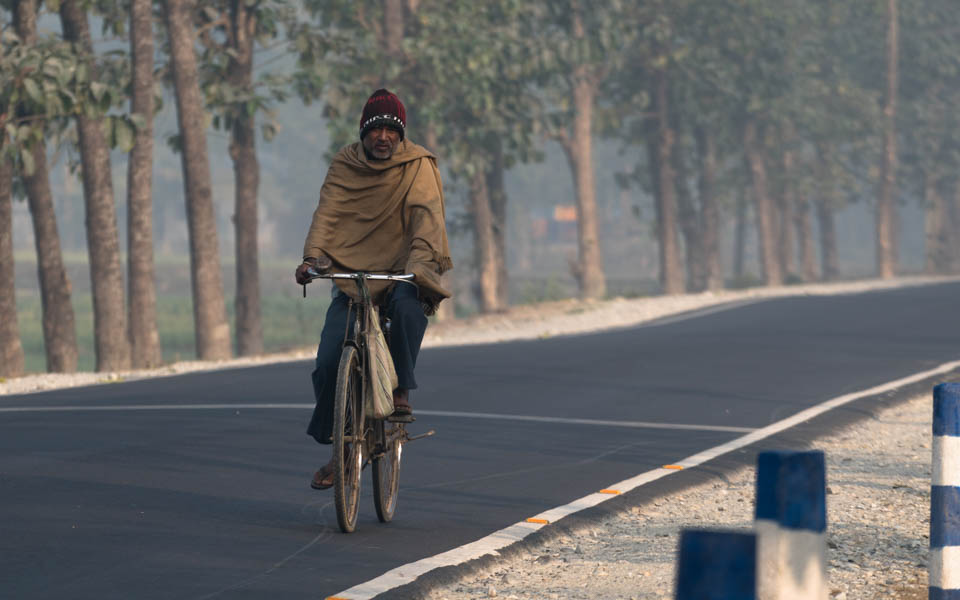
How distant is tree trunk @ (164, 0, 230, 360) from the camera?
23.0m

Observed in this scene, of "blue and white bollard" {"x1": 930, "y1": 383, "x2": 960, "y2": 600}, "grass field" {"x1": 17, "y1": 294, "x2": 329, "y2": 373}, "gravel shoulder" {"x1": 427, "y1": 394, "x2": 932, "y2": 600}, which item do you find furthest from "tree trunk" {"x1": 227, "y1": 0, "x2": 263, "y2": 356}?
"blue and white bollard" {"x1": 930, "y1": 383, "x2": 960, "y2": 600}

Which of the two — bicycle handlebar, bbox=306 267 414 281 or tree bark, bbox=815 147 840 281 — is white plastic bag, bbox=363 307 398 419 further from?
tree bark, bbox=815 147 840 281

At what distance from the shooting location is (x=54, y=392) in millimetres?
14656

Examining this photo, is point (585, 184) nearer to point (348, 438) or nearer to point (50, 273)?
point (50, 273)

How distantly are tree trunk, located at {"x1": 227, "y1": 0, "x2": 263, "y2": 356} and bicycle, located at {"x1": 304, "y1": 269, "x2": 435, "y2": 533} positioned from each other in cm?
1874

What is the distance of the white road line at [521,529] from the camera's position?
623 cm

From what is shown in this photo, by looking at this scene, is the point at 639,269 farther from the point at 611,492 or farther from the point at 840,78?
the point at 611,492

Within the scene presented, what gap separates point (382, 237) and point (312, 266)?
0.52 m

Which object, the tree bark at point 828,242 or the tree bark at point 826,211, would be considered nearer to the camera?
the tree bark at point 826,211

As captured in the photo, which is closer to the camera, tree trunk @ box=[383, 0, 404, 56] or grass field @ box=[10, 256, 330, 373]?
tree trunk @ box=[383, 0, 404, 56]

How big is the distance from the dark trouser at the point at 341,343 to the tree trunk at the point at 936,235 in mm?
50702

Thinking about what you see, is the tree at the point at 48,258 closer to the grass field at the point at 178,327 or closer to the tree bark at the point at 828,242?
the grass field at the point at 178,327

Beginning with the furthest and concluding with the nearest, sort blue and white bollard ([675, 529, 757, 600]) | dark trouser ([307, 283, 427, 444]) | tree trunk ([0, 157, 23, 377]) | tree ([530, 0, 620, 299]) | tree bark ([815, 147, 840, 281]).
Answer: tree bark ([815, 147, 840, 281])
tree ([530, 0, 620, 299])
tree trunk ([0, 157, 23, 377])
dark trouser ([307, 283, 427, 444])
blue and white bollard ([675, 529, 757, 600])

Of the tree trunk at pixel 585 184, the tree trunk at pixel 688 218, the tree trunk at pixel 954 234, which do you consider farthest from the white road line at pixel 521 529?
the tree trunk at pixel 954 234
